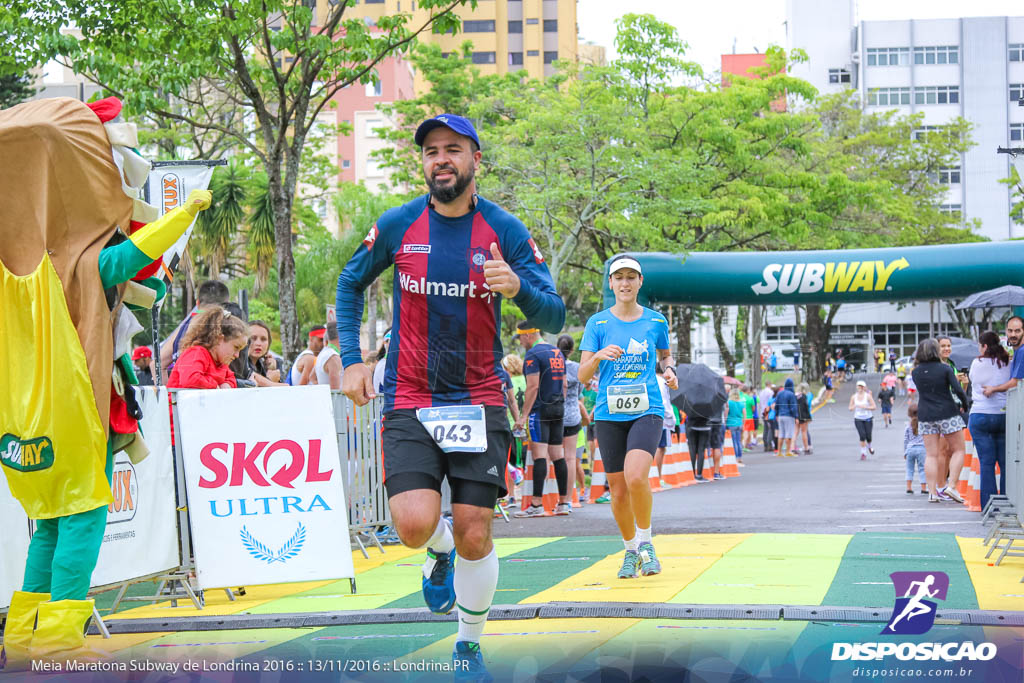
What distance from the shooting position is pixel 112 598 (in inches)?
300

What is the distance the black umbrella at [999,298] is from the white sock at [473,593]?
48.2ft

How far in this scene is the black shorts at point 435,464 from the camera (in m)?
4.68

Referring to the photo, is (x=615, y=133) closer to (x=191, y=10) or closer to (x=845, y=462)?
(x=845, y=462)

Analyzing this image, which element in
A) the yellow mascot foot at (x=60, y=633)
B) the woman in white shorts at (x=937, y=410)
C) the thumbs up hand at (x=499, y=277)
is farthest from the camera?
the woman in white shorts at (x=937, y=410)

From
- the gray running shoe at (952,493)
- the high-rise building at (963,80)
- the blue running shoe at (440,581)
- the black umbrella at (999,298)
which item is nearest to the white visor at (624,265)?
the blue running shoe at (440,581)

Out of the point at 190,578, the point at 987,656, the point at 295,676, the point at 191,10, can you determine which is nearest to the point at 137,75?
the point at 191,10

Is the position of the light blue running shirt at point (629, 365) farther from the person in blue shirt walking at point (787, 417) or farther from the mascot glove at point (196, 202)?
the person in blue shirt walking at point (787, 417)

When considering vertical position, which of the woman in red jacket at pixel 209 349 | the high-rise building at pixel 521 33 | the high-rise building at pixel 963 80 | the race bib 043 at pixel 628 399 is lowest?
the race bib 043 at pixel 628 399

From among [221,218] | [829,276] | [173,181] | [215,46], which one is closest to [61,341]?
[173,181]

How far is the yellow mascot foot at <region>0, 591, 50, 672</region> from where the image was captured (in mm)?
4875

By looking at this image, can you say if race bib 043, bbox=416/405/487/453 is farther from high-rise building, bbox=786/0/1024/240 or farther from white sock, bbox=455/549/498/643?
high-rise building, bbox=786/0/1024/240

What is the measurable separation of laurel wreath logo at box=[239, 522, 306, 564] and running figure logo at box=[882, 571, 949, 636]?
12.0 feet

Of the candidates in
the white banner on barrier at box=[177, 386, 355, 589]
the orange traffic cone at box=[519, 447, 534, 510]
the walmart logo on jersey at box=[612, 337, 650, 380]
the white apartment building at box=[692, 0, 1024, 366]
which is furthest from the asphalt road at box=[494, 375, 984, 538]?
the white apartment building at box=[692, 0, 1024, 366]

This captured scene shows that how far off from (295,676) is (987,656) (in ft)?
8.99
